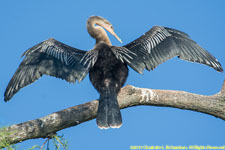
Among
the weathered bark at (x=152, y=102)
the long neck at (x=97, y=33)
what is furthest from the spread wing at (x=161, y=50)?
the long neck at (x=97, y=33)

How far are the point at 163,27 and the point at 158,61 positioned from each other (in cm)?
59

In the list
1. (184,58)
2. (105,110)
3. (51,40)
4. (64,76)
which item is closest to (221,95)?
(184,58)

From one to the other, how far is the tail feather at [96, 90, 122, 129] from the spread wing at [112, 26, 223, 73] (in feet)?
2.60

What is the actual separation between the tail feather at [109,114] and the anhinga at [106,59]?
0.03 metres

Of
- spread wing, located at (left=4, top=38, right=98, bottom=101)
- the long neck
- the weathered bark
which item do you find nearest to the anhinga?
spread wing, located at (left=4, top=38, right=98, bottom=101)

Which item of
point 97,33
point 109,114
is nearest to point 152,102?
point 109,114

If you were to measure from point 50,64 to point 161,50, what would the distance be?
1.62 metres

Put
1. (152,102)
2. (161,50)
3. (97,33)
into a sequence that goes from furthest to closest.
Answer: (97,33) < (161,50) < (152,102)

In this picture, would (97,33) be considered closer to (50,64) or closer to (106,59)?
(106,59)

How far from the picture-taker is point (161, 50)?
5312 millimetres

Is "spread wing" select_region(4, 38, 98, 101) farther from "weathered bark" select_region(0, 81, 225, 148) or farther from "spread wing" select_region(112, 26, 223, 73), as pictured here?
"weathered bark" select_region(0, 81, 225, 148)

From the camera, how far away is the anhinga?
16.1 ft

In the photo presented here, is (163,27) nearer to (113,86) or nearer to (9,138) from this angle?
(113,86)

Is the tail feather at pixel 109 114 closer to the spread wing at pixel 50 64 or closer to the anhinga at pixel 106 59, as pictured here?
the anhinga at pixel 106 59
